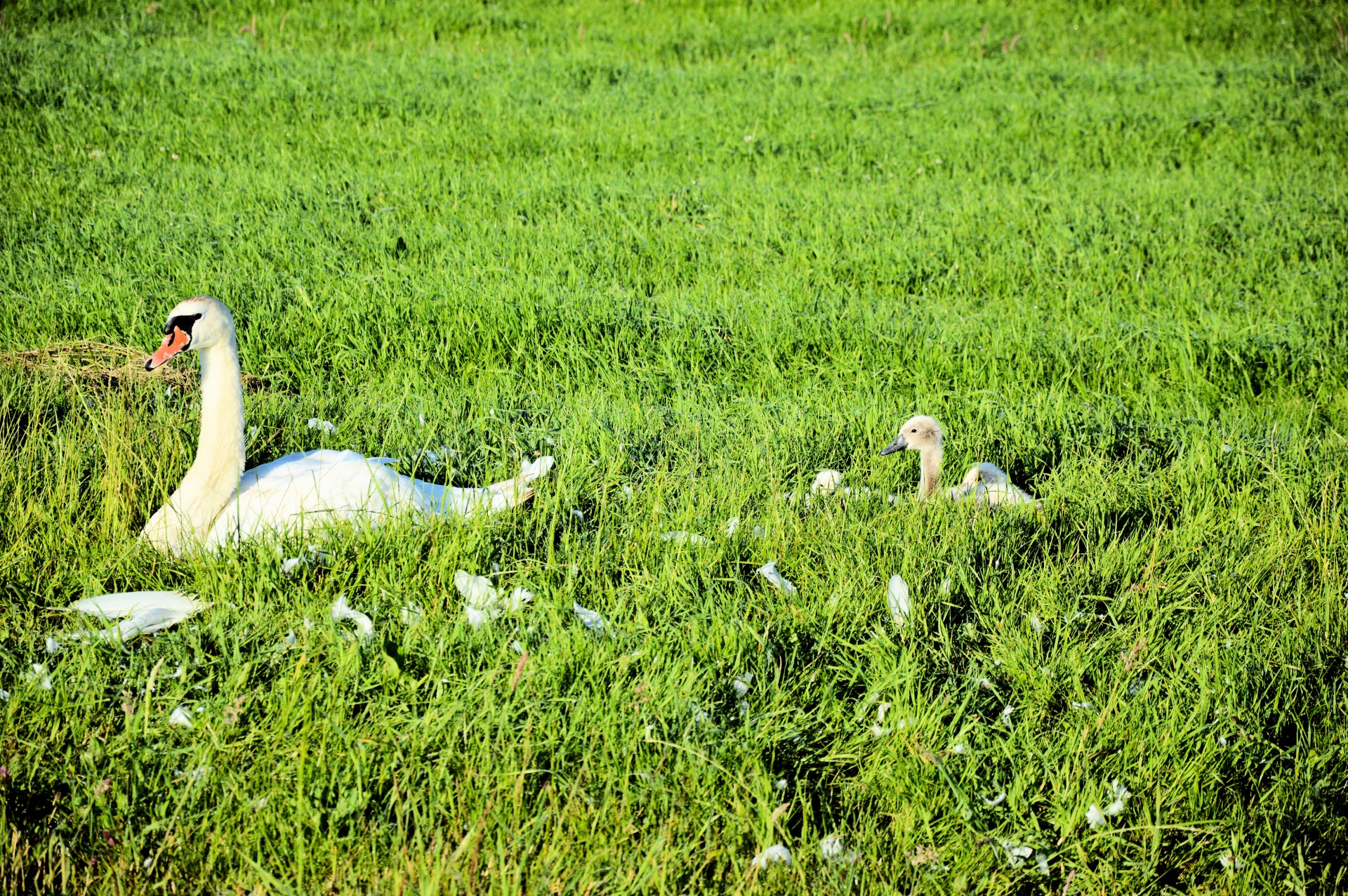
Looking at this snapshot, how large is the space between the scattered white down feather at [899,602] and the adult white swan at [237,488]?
124 centimetres

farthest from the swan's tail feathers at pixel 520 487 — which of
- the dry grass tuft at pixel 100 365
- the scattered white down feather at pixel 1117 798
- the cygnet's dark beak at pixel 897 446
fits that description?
the scattered white down feather at pixel 1117 798

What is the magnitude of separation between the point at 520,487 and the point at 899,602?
52.1 inches

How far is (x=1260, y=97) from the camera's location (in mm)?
10297

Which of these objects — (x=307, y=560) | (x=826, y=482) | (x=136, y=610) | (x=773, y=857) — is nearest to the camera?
(x=773, y=857)

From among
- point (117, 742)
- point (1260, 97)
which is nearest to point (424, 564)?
point (117, 742)

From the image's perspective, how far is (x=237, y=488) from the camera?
10.6ft

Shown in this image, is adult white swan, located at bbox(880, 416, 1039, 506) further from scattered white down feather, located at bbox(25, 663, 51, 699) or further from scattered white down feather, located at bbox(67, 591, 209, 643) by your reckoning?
scattered white down feather, located at bbox(25, 663, 51, 699)

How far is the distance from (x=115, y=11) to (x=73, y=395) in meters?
9.91

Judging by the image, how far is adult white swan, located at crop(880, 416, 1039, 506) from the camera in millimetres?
3807

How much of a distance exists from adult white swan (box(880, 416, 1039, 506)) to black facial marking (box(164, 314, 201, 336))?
2.58 meters

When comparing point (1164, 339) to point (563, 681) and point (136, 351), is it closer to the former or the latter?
point (563, 681)

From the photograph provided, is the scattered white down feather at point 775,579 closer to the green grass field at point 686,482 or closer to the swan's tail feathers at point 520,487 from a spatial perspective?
the green grass field at point 686,482

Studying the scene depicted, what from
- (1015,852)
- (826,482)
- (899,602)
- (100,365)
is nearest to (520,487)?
(826,482)

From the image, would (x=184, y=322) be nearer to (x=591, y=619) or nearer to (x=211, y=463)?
(x=211, y=463)
